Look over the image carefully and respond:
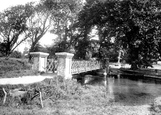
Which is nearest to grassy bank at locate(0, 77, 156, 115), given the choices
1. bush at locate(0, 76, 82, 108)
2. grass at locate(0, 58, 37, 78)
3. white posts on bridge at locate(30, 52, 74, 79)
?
bush at locate(0, 76, 82, 108)

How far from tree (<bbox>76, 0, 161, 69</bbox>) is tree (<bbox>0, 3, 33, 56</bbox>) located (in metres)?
16.6

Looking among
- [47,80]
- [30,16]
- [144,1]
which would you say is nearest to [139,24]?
[144,1]

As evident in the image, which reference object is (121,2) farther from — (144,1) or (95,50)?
(95,50)

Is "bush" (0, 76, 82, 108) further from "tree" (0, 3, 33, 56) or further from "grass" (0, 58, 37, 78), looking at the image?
"tree" (0, 3, 33, 56)

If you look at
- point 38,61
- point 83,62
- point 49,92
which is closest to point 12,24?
point 83,62

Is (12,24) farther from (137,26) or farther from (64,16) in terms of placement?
(137,26)

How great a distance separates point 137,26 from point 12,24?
24.6 meters

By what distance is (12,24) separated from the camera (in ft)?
108

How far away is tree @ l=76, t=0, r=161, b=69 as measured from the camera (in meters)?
23.7

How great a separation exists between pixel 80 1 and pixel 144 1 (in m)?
15.1

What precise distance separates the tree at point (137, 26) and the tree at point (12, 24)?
54.4ft

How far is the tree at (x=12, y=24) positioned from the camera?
32031 millimetres

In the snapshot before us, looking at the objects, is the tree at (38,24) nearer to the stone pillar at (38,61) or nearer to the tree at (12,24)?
the tree at (12,24)

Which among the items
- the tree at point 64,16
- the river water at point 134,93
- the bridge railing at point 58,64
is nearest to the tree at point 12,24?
the tree at point 64,16
